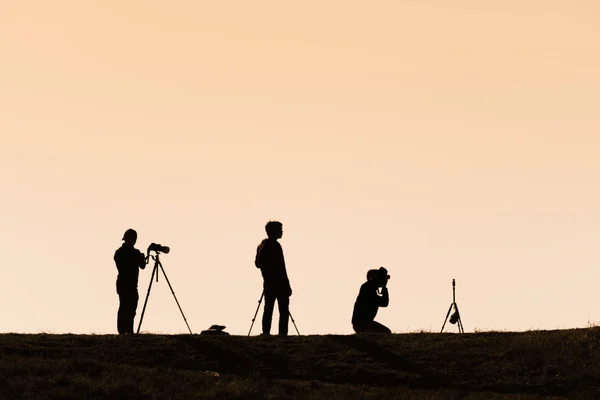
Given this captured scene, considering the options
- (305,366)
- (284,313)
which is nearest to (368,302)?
(284,313)

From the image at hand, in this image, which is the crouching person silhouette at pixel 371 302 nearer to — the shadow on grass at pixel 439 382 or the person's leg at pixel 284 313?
the person's leg at pixel 284 313

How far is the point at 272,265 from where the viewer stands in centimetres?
3900

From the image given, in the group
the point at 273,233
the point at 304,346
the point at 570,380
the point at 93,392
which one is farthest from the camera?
the point at 273,233

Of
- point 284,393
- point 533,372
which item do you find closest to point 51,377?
point 284,393

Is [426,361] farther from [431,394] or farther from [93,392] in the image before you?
[93,392]

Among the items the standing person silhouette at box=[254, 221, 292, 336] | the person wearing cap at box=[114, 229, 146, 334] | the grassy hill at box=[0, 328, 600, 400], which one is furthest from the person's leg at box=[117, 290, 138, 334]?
the standing person silhouette at box=[254, 221, 292, 336]

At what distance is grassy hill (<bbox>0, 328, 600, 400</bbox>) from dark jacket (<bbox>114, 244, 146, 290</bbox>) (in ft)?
7.30

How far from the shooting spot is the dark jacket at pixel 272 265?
39.0 metres

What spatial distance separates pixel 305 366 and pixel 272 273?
14.8 feet

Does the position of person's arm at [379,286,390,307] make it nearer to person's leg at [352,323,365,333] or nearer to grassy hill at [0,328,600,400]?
person's leg at [352,323,365,333]

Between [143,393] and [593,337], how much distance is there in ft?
35.3

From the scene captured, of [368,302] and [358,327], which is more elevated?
[368,302]

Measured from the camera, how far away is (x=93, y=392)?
3206 centimetres

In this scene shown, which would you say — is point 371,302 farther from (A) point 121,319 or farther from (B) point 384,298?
(A) point 121,319
